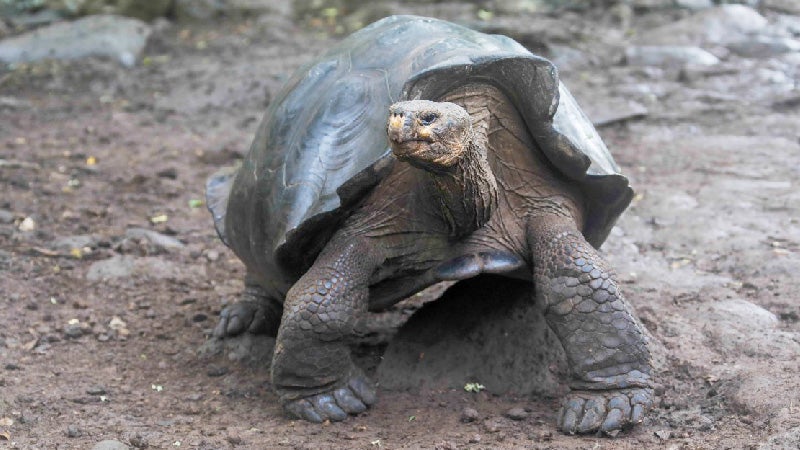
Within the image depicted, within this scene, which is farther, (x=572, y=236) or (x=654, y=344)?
(x=654, y=344)

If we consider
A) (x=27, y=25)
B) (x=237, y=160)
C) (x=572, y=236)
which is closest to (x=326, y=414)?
(x=572, y=236)

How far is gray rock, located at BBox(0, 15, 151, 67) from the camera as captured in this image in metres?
9.34

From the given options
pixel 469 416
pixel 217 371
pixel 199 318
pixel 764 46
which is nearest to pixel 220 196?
pixel 199 318

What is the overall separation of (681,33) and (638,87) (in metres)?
1.10

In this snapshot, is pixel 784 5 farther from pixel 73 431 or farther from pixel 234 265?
pixel 73 431

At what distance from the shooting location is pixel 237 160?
7.08 meters

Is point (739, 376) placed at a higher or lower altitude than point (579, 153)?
lower

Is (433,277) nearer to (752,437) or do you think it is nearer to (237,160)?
(752,437)

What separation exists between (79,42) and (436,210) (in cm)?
671

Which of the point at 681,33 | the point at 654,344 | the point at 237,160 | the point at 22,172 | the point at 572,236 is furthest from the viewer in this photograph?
the point at 681,33

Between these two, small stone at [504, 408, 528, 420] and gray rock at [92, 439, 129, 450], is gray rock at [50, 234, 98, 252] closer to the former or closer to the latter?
gray rock at [92, 439, 129, 450]

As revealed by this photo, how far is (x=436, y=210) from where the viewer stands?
3629 millimetres

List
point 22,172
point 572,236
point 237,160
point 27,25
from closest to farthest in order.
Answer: point 572,236
point 22,172
point 237,160
point 27,25

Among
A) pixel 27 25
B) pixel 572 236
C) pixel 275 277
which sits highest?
pixel 572 236
